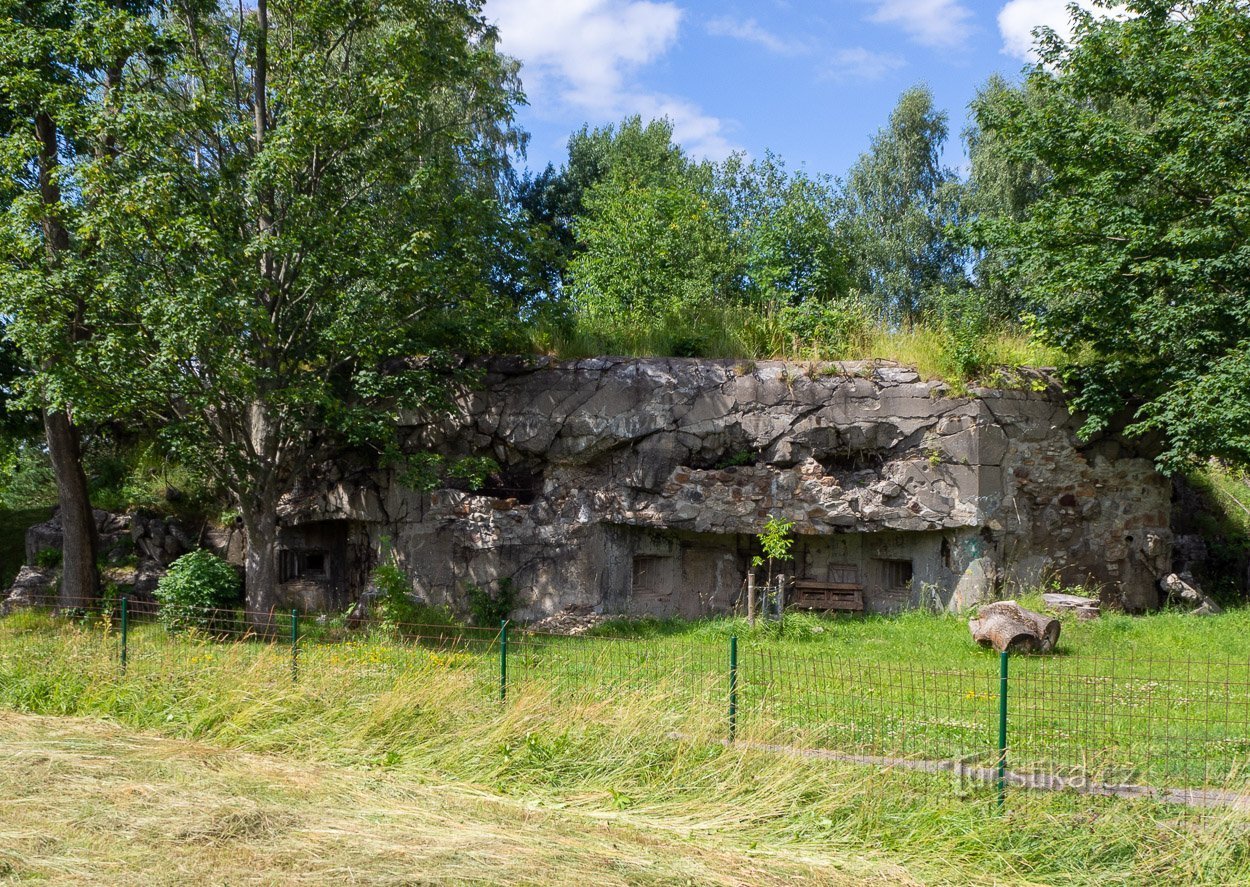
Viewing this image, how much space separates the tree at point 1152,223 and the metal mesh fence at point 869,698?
17.3 ft

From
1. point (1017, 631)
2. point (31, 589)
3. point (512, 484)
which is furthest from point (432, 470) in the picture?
point (1017, 631)

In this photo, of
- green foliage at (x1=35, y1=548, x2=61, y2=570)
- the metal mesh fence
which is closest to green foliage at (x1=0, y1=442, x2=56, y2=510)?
green foliage at (x1=35, y1=548, x2=61, y2=570)

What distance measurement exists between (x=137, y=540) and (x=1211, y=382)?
57.0ft

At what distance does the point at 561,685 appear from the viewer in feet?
30.3

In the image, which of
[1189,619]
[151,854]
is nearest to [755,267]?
[1189,619]

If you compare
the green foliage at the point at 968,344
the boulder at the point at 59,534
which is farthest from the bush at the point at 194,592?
the green foliage at the point at 968,344

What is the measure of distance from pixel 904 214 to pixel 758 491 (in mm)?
20018

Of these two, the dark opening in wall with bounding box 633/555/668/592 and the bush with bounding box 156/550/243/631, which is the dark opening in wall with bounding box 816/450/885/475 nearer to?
the dark opening in wall with bounding box 633/555/668/592

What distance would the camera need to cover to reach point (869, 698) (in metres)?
9.41

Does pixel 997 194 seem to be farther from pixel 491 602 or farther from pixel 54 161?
pixel 54 161

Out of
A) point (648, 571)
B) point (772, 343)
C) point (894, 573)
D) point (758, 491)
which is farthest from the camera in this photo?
point (772, 343)

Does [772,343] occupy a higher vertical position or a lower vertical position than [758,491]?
higher

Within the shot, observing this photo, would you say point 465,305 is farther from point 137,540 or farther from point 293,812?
point 293,812

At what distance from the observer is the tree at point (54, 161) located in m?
13.4
